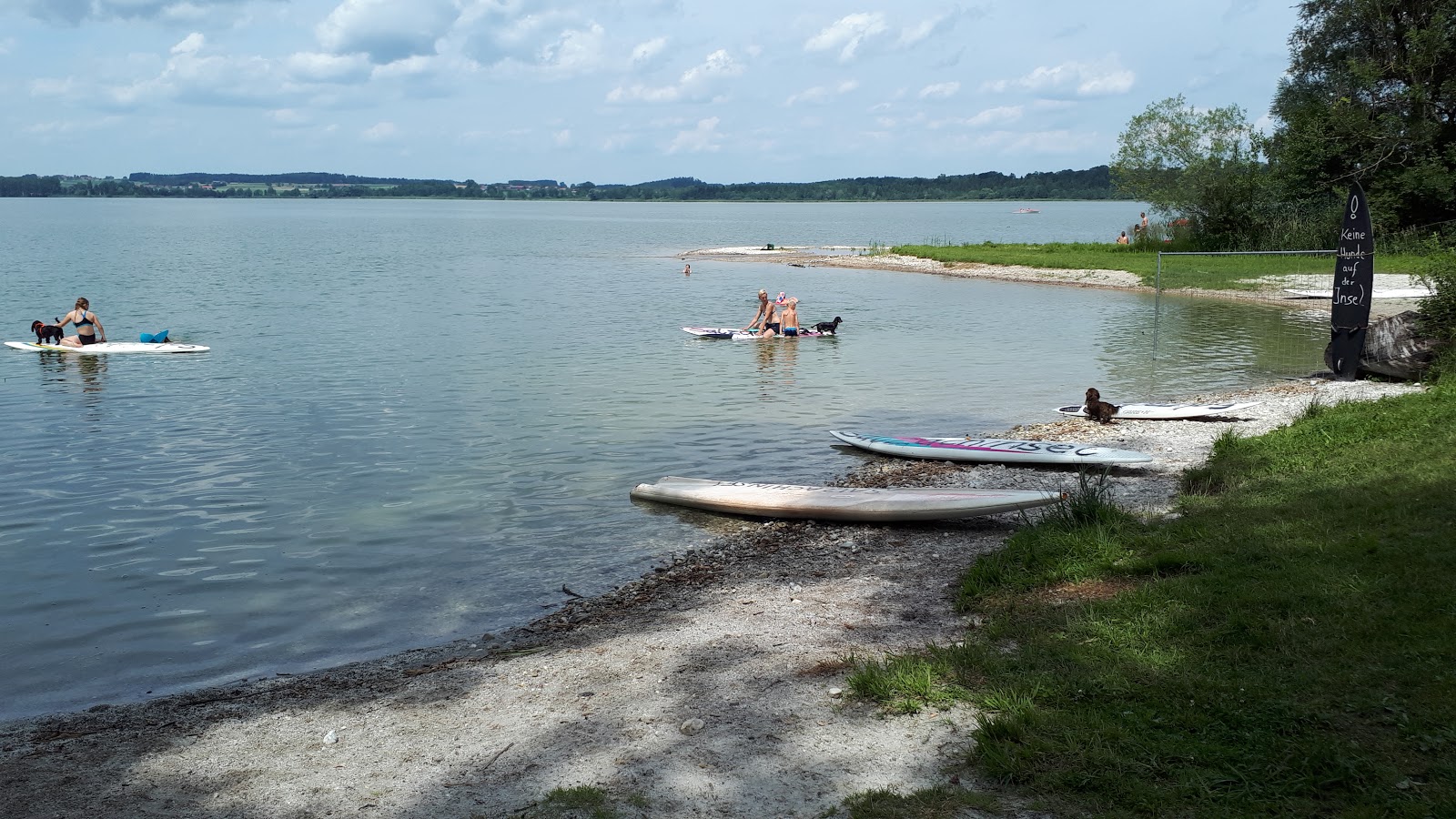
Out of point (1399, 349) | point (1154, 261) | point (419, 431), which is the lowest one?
point (419, 431)

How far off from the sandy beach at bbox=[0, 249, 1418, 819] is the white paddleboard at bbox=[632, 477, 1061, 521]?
79 centimetres

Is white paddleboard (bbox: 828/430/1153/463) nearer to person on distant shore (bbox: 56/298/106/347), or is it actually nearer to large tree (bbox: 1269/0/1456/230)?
person on distant shore (bbox: 56/298/106/347)

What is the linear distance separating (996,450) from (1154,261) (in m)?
37.6

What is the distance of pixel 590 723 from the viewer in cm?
653

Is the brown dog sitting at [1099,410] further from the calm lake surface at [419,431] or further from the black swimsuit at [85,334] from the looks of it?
the black swimsuit at [85,334]

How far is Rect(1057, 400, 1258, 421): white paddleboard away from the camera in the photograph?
16734mm

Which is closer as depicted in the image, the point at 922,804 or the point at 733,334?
the point at 922,804

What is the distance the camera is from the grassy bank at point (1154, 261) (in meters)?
37.2

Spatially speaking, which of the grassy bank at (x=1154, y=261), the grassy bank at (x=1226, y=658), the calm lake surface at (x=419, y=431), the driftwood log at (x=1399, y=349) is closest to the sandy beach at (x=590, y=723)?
the grassy bank at (x=1226, y=658)

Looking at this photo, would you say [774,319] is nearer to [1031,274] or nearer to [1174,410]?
[1174,410]

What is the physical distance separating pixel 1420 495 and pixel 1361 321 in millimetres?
11497

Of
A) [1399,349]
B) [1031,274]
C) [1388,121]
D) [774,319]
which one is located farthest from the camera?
[1031,274]

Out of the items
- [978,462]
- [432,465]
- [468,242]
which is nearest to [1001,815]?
[978,462]

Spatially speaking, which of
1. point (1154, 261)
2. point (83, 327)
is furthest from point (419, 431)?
point (1154, 261)
